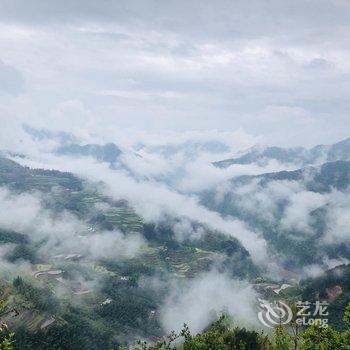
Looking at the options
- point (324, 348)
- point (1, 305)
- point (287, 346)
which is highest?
point (1, 305)

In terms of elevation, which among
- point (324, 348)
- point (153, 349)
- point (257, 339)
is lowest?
point (257, 339)

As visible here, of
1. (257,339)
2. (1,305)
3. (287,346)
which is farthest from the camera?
(257,339)

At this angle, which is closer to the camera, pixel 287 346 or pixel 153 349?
pixel 287 346

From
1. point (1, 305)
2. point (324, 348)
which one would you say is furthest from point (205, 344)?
point (1, 305)

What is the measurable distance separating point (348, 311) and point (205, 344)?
3763 centimetres

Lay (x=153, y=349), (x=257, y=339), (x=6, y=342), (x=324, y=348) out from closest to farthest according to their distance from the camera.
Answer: (x=6, y=342) < (x=324, y=348) < (x=153, y=349) < (x=257, y=339)

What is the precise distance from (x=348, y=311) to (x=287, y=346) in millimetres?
23456

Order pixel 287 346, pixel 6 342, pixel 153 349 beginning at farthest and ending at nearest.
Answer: pixel 153 349 < pixel 287 346 < pixel 6 342

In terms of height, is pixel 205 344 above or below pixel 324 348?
below

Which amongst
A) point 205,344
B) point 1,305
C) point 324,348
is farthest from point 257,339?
point 1,305

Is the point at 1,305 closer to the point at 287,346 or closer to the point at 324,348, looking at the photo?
the point at 324,348

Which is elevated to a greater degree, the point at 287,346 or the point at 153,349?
the point at 287,346

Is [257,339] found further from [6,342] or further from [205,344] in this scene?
[6,342]

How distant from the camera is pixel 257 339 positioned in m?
173
